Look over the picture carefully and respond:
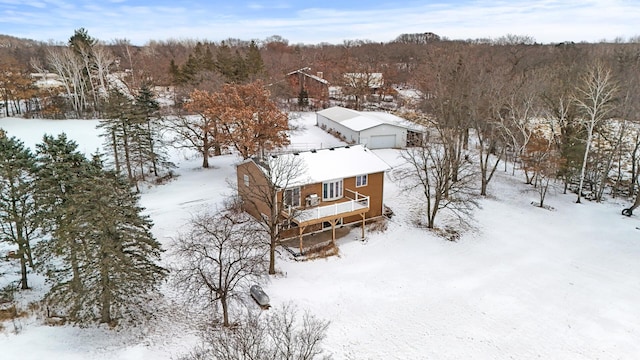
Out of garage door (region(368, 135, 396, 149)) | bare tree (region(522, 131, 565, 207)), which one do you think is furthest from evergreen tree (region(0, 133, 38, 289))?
garage door (region(368, 135, 396, 149))

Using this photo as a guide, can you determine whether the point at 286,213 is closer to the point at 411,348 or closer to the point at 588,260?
the point at 411,348

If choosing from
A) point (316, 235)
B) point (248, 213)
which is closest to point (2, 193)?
point (248, 213)

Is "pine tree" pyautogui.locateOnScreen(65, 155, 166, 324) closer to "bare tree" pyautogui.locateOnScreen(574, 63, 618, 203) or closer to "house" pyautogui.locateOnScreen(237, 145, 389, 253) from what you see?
"house" pyautogui.locateOnScreen(237, 145, 389, 253)

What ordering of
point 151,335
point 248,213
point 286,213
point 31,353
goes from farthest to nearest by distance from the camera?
point 248,213, point 286,213, point 151,335, point 31,353

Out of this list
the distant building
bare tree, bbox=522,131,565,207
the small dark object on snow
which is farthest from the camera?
the distant building

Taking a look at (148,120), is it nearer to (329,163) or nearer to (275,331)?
(329,163)
